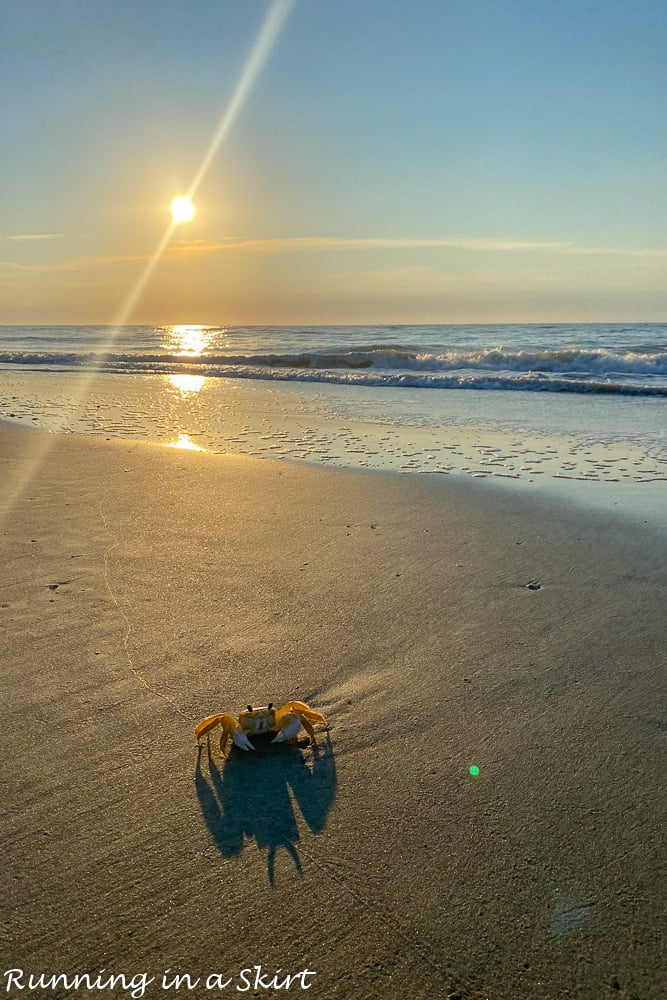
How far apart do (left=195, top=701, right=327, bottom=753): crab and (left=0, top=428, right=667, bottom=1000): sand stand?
2.9 inches

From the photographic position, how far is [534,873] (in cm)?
199

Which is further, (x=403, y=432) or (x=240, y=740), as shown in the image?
(x=403, y=432)

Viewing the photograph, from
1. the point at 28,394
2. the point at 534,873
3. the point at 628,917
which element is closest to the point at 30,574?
the point at 534,873

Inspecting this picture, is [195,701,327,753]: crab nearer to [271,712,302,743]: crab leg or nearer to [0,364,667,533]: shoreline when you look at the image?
[271,712,302,743]: crab leg

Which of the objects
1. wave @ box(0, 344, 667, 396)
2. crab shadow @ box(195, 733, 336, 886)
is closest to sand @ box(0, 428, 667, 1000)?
crab shadow @ box(195, 733, 336, 886)

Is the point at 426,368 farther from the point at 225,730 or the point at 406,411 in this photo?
the point at 225,730

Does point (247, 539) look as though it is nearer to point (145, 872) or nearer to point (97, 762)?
point (97, 762)

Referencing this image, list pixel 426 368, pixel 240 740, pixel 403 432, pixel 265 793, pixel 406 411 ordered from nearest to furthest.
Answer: pixel 265 793, pixel 240 740, pixel 403 432, pixel 406 411, pixel 426 368

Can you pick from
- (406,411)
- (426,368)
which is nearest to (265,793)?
(406,411)

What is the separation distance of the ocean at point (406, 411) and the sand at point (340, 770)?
271cm

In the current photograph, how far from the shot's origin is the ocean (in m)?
7.62

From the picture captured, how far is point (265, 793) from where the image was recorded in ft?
7.54

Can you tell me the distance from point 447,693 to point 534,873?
97cm

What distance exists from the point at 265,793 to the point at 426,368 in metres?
22.2
